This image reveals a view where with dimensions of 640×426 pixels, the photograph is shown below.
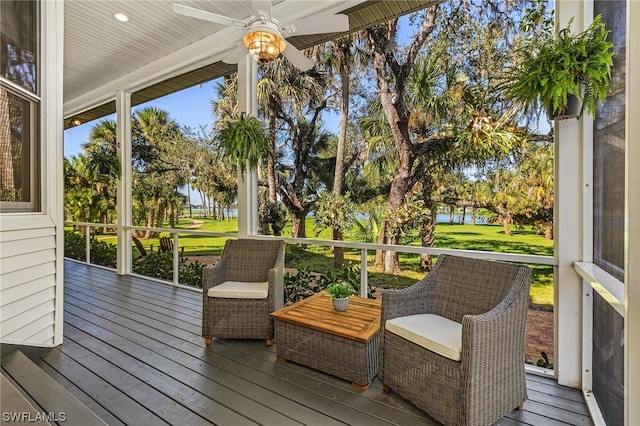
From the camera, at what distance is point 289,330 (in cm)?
251

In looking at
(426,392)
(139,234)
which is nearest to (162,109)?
(139,234)

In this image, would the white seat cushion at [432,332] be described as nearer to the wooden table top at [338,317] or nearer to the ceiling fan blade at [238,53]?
the wooden table top at [338,317]

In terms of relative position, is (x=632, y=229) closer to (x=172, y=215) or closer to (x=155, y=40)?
(x=155, y=40)

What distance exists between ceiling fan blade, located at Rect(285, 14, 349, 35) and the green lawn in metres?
2.44

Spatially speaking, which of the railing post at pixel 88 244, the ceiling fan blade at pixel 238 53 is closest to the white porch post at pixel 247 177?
the ceiling fan blade at pixel 238 53

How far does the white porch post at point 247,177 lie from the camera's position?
404 cm

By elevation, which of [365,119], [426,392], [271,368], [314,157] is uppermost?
[365,119]

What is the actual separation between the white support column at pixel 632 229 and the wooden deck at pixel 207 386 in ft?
2.83

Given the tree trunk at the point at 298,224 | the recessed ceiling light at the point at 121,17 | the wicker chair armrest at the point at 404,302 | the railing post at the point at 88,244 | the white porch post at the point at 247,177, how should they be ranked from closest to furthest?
1. the wicker chair armrest at the point at 404,302
2. the recessed ceiling light at the point at 121,17
3. the white porch post at the point at 247,177
4. the tree trunk at the point at 298,224
5. the railing post at the point at 88,244

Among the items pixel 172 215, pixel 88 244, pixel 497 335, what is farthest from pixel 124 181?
pixel 497 335

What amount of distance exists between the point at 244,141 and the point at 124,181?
125 inches

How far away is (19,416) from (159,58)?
5.05 m

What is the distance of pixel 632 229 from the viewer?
122 cm

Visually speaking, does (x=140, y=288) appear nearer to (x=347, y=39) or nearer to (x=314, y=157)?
(x=314, y=157)
